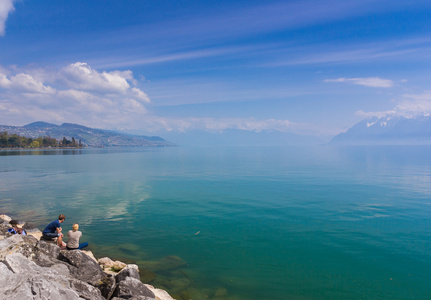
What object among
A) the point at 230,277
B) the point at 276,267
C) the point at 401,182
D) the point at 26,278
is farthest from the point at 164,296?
the point at 401,182

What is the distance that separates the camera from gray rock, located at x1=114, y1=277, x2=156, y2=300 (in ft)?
42.9

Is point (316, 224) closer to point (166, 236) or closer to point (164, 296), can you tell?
point (166, 236)

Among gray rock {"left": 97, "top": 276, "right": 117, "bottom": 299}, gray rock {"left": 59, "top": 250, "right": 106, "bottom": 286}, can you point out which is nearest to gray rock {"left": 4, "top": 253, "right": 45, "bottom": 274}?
gray rock {"left": 59, "top": 250, "right": 106, "bottom": 286}

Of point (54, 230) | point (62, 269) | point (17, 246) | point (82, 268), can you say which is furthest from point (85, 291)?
point (54, 230)

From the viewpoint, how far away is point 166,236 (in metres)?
25.4

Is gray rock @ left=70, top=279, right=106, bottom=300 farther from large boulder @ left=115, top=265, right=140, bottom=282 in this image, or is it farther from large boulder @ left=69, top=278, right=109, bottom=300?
large boulder @ left=115, top=265, right=140, bottom=282

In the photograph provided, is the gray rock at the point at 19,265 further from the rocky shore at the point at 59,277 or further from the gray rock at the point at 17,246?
the gray rock at the point at 17,246

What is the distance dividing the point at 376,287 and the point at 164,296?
1228 centimetres

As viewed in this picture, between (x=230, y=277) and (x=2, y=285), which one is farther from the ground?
(x=2, y=285)

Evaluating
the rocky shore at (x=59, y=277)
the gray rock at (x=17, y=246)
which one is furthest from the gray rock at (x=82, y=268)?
the gray rock at (x=17, y=246)

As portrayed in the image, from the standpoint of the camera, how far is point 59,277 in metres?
13.1

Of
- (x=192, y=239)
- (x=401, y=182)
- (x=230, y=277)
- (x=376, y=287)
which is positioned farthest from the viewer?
(x=401, y=182)

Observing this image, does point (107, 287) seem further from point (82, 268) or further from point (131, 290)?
point (82, 268)

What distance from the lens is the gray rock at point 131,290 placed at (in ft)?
42.9
